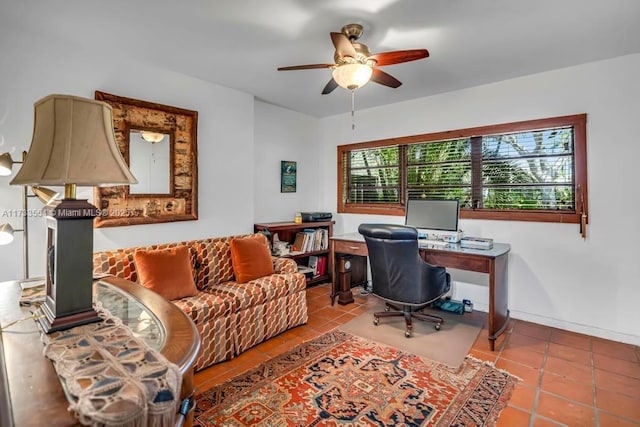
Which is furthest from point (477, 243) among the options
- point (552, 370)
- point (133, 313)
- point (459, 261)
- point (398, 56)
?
point (133, 313)

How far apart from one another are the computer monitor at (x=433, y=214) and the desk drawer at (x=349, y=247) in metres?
0.59

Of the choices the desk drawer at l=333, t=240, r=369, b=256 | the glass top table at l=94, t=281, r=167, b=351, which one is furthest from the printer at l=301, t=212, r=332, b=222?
the glass top table at l=94, t=281, r=167, b=351

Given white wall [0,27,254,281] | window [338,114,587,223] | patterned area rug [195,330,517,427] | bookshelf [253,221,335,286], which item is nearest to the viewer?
patterned area rug [195,330,517,427]

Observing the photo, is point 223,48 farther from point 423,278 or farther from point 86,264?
point 423,278

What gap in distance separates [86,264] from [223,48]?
2111mm

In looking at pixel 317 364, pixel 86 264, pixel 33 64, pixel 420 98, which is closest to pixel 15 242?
pixel 33 64

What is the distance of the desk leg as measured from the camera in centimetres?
260

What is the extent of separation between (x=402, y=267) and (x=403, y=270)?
0.09 ft

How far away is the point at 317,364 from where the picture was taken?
2.35 m

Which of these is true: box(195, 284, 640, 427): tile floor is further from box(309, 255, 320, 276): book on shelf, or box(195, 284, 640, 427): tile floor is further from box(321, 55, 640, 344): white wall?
box(309, 255, 320, 276): book on shelf

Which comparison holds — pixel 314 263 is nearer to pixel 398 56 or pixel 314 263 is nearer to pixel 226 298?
pixel 226 298

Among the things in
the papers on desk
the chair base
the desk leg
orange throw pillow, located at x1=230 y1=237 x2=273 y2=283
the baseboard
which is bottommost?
the baseboard

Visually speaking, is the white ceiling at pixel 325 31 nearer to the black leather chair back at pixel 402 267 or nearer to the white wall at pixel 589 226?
the white wall at pixel 589 226

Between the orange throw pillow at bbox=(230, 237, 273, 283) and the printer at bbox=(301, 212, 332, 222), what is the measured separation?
121 centimetres
